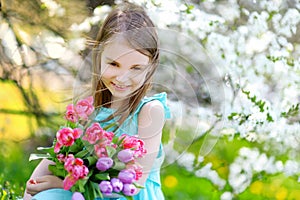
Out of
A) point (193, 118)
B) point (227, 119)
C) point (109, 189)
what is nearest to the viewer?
point (109, 189)

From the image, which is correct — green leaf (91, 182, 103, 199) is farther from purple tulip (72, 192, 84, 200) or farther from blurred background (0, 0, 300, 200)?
blurred background (0, 0, 300, 200)

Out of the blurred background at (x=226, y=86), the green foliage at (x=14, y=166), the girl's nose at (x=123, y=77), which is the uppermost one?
the girl's nose at (x=123, y=77)

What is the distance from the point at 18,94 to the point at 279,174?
1.09 m

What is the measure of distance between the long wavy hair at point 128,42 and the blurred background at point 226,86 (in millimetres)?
878

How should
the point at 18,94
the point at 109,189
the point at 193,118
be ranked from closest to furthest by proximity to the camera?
1. the point at 109,189
2. the point at 193,118
3. the point at 18,94

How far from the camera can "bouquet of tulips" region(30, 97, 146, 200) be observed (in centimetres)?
155

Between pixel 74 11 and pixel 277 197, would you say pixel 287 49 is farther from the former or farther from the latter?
pixel 74 11

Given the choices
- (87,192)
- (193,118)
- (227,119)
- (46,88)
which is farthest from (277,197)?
(87,192)

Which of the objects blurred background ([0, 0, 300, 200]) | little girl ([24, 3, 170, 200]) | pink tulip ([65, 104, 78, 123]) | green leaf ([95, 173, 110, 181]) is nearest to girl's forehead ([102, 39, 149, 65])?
little girl ([24, 3, 170, 200])

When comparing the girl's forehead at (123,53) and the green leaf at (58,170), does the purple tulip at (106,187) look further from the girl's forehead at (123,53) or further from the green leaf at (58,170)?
the girl's forehead at (123,53)

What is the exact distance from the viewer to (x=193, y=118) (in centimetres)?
170

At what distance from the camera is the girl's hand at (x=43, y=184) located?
165cm

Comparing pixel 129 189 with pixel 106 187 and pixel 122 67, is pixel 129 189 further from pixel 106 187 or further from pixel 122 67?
pixel 122 67

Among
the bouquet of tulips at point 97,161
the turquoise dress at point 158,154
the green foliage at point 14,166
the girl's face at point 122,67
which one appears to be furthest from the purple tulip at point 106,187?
the green foliage at point 14,166
